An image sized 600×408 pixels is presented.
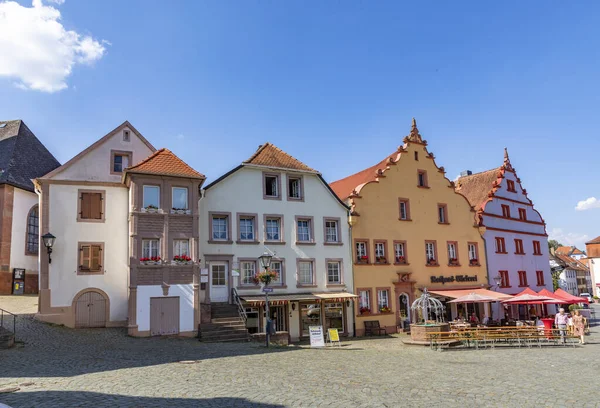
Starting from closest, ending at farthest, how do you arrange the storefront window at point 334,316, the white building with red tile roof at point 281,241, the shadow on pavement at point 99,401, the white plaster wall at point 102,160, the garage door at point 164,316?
1. the shadow on pavement at point 99,401
2. the garage door at point 164,316
3. the white plaster wall at point 102,160
4. the white building with red tile roof at point 281,241
5. the storefront window at point 334,316

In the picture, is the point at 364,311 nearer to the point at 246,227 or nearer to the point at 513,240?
the point at 246,227

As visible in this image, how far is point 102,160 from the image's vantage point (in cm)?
2667

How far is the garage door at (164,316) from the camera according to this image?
23.7 meters

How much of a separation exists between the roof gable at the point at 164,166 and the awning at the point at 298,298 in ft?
22.6

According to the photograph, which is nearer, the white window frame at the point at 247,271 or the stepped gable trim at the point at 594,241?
the white window frame at the point at 247,271

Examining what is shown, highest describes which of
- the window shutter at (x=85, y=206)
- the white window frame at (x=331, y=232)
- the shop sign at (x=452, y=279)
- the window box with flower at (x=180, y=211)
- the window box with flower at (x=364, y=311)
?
the window shutter at (x=85, y=206)

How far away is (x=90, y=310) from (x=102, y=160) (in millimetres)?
7678

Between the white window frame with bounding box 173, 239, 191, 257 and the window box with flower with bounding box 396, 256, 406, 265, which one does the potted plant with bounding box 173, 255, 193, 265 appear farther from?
the window box with flower with bounding box 396, 256, 406, 265

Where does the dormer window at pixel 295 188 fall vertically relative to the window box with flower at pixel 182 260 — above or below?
above

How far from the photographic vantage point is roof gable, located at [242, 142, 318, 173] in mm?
29406

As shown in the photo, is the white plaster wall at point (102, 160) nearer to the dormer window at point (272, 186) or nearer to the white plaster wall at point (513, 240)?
the dormer window at point (272, 186)

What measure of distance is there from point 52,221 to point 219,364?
13.8 m

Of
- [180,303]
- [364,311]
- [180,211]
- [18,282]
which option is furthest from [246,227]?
[18,282]

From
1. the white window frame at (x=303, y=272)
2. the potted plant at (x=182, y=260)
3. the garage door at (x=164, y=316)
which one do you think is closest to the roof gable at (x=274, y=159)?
the white window frame at (x=303, y=272)
